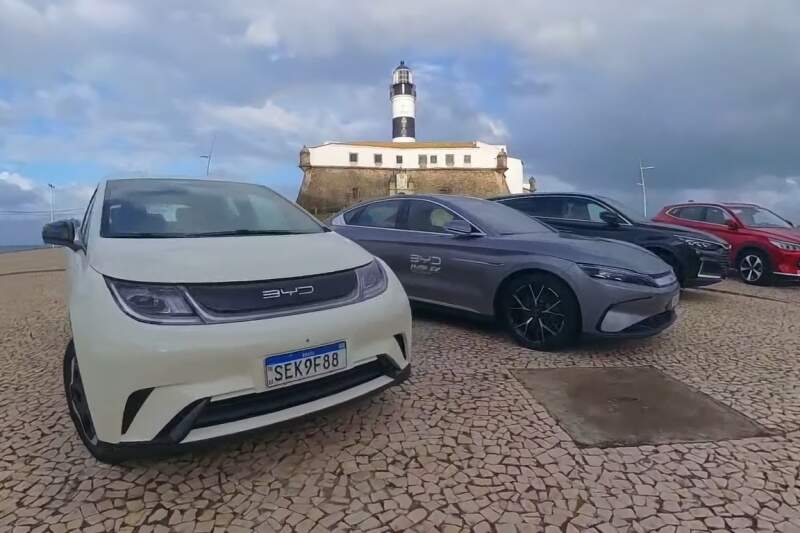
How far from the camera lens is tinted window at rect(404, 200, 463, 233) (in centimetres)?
494

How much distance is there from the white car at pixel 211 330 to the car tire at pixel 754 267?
28.3ft

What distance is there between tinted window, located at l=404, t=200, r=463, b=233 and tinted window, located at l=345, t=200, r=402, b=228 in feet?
0.65

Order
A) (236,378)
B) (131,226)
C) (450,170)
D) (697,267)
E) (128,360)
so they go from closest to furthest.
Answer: (128,360), (236,378), (131,226), (697,267), (450,170)

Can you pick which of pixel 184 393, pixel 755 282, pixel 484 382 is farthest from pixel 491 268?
pixel 755 282

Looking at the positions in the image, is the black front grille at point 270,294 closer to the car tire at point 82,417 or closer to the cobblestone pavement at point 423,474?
the cobblestone pavement at point 423,474

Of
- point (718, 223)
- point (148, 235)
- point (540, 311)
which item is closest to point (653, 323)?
point (540, 311)

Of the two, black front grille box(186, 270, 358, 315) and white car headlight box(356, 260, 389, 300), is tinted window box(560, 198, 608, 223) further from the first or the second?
black front grille box(186, 270, 358, 315)

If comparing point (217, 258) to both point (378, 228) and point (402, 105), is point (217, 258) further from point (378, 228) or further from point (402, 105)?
point (402, 105)

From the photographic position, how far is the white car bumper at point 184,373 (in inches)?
76.3

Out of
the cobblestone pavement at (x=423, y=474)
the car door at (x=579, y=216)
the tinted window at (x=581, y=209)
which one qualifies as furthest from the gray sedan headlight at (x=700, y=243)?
the cobblestone pavement at (x=423, y=474)

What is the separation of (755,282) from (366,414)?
8.80 meters

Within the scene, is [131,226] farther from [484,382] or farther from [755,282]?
[755,282]

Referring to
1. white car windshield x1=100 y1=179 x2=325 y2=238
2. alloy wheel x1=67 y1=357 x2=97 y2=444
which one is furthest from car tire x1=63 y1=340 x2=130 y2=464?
white car windshield x1=100 y1=179 x2=325 y2=238

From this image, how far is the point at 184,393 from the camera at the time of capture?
1973 mm
